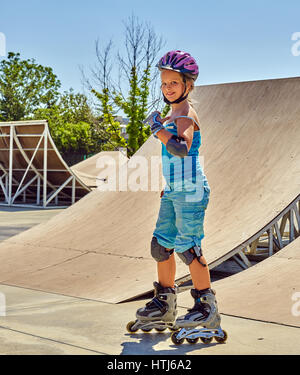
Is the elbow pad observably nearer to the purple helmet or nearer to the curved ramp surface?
the purple helmet

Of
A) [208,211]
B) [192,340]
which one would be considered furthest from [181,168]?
[208,211]

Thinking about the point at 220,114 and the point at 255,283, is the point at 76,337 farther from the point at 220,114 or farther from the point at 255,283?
the point at 220,114

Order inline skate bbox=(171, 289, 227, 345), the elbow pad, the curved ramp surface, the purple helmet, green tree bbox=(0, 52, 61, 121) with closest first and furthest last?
the elbow pad < inline skate bbox=(171, 289, 227, 345) < the purple helmet < the curved ramp surface < green tree bbox=(0, 52, 61, 121)

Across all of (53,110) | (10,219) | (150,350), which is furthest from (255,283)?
(53,110)

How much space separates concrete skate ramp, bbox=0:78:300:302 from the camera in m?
5.18

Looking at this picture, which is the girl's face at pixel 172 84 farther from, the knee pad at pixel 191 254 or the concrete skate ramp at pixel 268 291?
the concrete skate ramp at pixel 268 291

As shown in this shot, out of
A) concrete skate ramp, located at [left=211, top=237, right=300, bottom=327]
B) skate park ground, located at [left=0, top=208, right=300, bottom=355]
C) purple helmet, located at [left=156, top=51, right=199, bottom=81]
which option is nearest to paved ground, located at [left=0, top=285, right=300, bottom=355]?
skate park ground, located at [left=0, top=208, right=300, bottom=355]

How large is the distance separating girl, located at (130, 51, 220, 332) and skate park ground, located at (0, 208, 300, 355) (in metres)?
0.18

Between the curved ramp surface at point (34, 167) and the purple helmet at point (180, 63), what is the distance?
12.0 meters

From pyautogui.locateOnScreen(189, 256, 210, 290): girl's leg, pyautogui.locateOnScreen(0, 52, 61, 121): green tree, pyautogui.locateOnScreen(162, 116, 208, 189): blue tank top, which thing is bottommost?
pyautogui.locateOnScreen(189, 256, 210, 290): girl's leg

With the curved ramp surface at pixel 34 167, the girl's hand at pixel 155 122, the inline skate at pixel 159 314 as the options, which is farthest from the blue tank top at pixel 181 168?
the curved ramp surface at pixel 34 167

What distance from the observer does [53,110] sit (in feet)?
176

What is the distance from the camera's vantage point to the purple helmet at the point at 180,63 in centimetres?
340

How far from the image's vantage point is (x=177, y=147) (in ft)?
10.4
